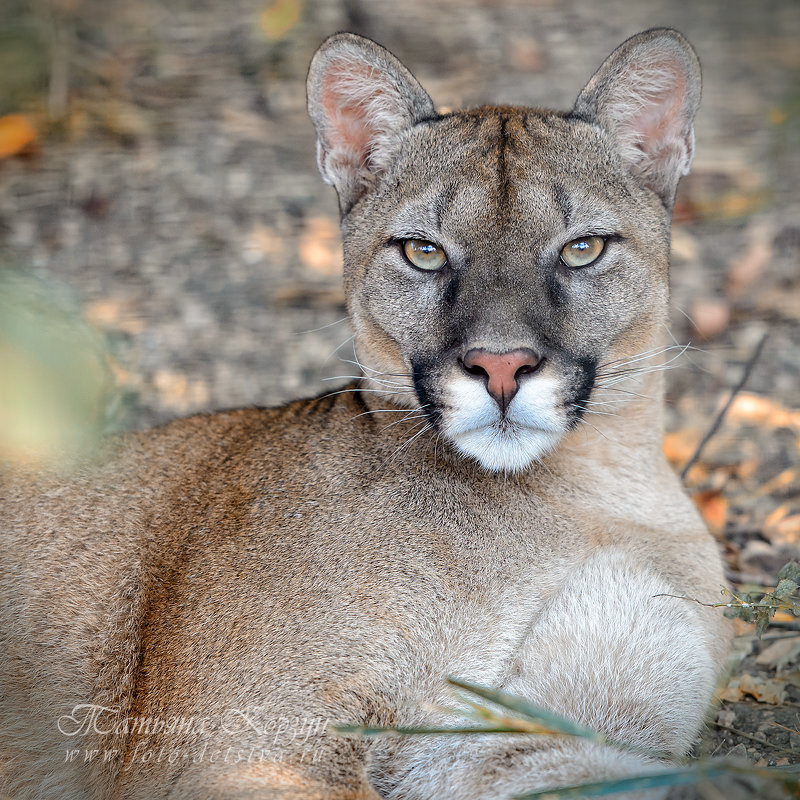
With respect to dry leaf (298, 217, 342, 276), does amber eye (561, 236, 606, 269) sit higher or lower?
higher

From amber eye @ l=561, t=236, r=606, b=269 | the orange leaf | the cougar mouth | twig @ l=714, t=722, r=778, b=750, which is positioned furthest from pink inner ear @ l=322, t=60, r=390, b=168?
the orange leaf

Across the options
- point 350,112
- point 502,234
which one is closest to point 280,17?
point 350,112

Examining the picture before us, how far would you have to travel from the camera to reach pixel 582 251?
3439mm

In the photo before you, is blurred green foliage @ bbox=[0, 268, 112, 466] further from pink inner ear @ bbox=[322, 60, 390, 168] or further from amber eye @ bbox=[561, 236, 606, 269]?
amber eye @ bbox=[561, 236, 606, 269]

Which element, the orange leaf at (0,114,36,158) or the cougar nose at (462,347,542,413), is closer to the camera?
the cougar nose at (462,347,542,413)

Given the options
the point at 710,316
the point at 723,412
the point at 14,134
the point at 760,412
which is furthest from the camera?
the point at 14,134

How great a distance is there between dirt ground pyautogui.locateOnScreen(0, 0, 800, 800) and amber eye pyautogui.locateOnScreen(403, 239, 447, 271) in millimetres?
2176

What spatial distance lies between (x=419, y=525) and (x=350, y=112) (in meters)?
1.69

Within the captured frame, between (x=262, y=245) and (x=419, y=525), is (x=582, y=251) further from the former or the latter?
(x=262, y=245)

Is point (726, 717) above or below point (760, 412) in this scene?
below

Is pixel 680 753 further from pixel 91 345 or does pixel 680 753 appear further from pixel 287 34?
pixel 287 34

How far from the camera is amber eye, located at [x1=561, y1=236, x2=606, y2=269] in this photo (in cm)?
342

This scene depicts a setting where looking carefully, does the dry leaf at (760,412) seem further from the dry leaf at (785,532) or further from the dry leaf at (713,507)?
the dry leaf at (785,532)

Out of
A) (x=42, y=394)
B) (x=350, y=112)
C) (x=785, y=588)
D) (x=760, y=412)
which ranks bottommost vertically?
(x=760, y=412)
